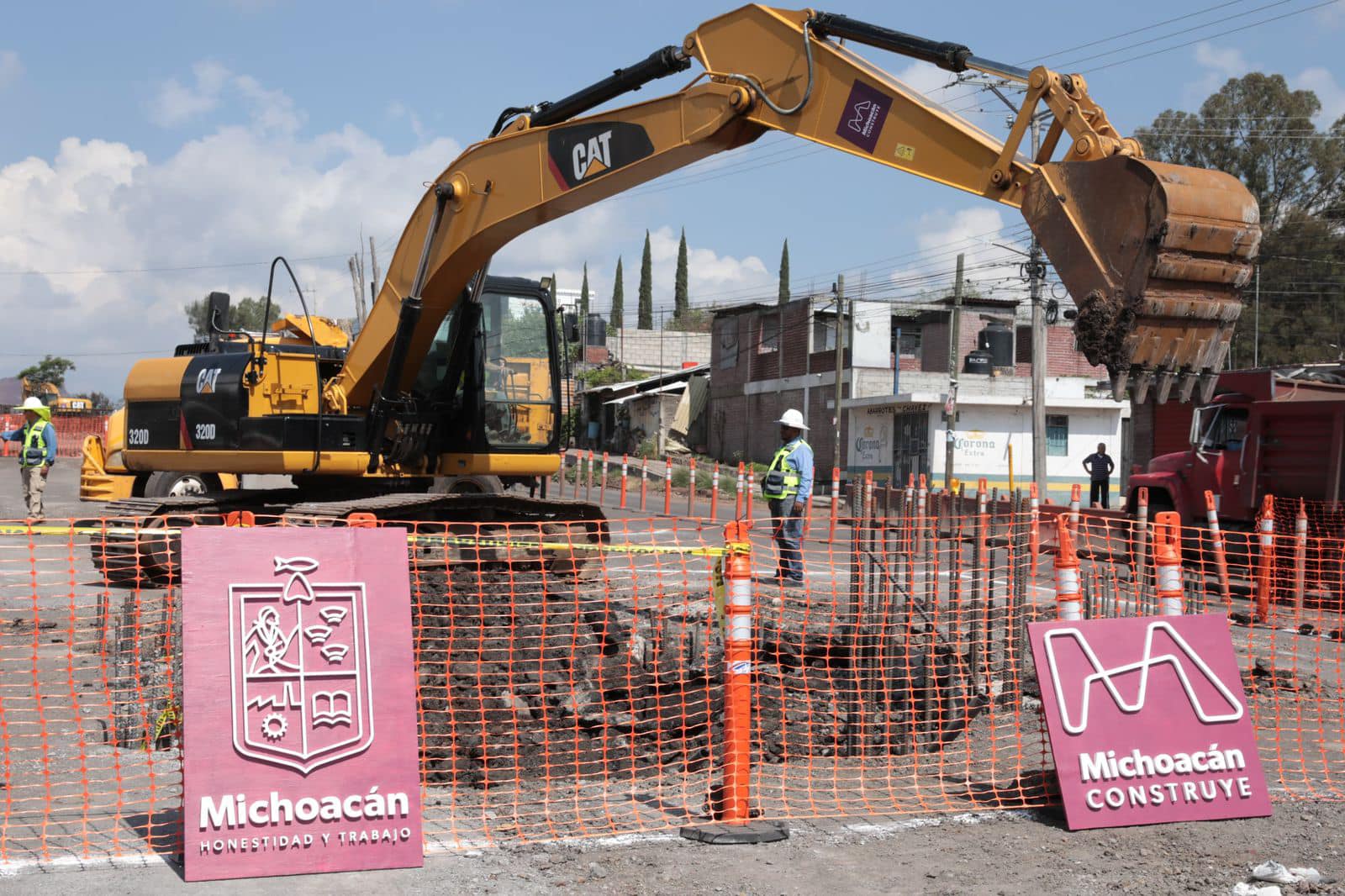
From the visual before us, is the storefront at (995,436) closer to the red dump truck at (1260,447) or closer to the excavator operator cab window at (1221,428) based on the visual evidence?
the red dump truck at (1260,447)

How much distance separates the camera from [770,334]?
45094 mm

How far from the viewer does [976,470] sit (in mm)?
37562

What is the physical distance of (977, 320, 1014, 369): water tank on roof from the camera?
139 ft

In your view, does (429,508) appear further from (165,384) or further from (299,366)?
(165,384)

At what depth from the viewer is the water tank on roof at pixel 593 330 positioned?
1210 cm

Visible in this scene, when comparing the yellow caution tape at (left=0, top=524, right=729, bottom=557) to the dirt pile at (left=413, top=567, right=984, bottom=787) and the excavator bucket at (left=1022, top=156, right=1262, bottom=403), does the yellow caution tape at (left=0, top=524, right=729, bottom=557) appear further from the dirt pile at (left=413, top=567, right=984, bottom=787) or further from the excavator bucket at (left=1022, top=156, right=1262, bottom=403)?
the excavator bucket at (left=1022, top=156, right=1262, bottom=403)

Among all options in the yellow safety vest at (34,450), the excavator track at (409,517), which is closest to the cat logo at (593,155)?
the excavator track at (409,517)

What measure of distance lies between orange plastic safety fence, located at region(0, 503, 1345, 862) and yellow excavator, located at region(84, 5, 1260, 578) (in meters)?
0.95

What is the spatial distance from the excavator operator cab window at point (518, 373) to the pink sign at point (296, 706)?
6.98m

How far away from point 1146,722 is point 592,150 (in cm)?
594

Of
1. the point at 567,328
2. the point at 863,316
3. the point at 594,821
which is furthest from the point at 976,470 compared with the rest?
the point at 594,821

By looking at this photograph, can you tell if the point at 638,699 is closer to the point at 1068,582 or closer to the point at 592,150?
the point at 1068,582

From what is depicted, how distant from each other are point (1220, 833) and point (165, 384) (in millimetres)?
10772

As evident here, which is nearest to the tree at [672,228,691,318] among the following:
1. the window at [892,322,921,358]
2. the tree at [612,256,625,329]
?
the tree at [612,256,625,329]
